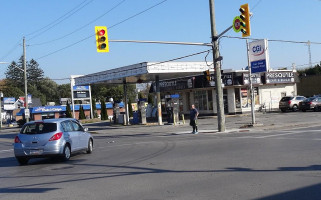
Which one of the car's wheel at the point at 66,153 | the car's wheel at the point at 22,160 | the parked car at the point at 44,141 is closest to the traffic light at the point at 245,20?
the parked car at the point at 44,141

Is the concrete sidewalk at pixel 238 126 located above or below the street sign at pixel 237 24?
below

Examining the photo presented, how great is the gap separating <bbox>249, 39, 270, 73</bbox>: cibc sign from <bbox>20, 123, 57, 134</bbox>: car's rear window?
1678cm

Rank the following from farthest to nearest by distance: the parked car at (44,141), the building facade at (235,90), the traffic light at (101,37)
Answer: the building facade at (235,90) → the traffic light at (101,37) → the parked car at (44,141)

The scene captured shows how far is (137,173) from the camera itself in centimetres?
1042

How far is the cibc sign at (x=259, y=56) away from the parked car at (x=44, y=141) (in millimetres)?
16071

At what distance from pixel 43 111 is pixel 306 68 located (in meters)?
54.9

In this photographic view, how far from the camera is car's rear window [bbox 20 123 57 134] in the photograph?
13852 millimetres

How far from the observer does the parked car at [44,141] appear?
13.5m

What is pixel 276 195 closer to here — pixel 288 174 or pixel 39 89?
pixel 288 174

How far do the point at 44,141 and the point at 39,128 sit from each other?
64 cm

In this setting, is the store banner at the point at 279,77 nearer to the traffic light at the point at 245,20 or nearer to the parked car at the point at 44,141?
the traffic light at the point at 245,20

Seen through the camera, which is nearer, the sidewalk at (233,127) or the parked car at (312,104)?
the sidewalk at (233,127)

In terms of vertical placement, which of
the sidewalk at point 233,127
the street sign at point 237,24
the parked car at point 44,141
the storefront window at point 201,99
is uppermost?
the street sign at point 237,24

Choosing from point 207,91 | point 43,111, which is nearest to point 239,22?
point 207,91
